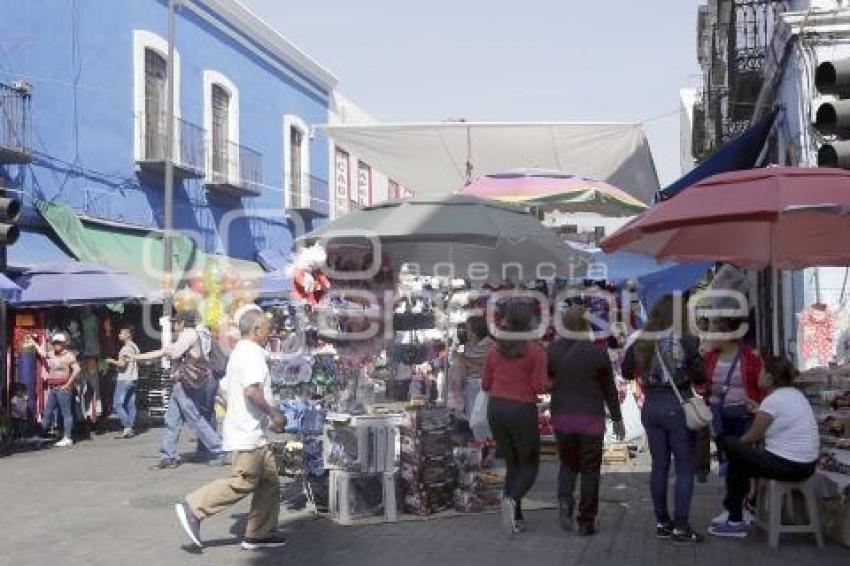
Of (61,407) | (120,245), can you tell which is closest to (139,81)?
(120,245)

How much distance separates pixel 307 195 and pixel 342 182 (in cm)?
322

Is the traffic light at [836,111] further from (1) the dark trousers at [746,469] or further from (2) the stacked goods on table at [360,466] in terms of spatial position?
(2) the stacked goods on table at [360,466]

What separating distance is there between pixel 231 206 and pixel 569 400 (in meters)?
17.6

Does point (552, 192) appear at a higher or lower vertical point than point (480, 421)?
higher

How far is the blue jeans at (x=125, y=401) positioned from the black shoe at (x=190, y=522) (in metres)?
7.63

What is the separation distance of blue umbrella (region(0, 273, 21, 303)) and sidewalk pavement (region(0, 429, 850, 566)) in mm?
2595

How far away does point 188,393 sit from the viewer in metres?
11.4

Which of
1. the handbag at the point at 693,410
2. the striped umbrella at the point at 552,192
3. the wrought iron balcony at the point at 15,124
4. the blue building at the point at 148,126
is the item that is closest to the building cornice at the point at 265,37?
the blue building at the point at 148,126

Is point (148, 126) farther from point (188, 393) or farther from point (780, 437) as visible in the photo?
point (780, 437)

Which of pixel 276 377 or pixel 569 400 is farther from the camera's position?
pixel 276 377

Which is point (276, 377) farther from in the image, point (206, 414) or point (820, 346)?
point (820, 346)

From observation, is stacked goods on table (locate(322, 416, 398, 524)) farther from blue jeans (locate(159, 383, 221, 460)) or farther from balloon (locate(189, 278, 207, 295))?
balloon (locate(189, 278, 207, 295))

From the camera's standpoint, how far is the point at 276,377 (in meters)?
9.68

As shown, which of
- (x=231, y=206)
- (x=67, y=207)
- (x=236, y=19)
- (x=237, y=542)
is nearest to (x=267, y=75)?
(x=236, y=19)
